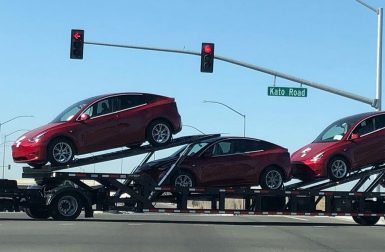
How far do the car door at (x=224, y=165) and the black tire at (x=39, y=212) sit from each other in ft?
14.9

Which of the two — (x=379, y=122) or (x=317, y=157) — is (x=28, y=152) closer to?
(x=317, y=157)

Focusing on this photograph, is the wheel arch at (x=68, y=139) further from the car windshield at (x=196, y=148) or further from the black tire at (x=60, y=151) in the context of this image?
the car windshield at (x=196, y=148)

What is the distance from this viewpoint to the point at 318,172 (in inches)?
773

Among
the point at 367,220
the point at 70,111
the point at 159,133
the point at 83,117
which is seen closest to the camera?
the point at 83,117

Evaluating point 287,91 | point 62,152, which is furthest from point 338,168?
point 62,152

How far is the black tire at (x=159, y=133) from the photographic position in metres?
18.5

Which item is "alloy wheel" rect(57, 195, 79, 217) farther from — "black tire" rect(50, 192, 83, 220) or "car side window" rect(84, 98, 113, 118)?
"car side window" rect(84, 98, 113, 118)

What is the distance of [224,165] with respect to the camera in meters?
19.2

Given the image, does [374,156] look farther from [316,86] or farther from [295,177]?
[316,86]

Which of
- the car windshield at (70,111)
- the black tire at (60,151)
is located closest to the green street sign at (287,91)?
the car windshield at (70,111)

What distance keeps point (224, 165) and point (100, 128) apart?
387 cm

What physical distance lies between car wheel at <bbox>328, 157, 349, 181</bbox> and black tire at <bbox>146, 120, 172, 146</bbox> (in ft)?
16.4

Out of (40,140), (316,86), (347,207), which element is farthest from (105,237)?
(316,86)

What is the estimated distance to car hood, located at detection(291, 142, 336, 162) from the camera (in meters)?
19.8
